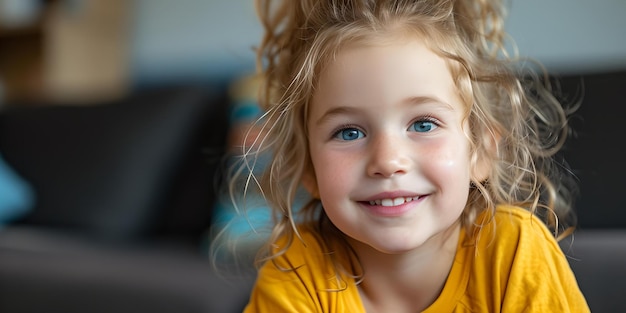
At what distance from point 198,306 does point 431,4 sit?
0.69 m

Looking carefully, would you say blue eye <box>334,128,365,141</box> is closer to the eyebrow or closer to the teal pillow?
the eyebrow

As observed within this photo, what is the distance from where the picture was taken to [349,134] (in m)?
0.89

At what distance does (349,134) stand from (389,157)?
0.24 ft

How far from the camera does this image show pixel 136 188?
81.1 inches

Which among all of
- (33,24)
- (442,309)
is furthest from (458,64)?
(33,24)

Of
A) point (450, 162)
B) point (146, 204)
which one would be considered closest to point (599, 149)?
point (450, 162)

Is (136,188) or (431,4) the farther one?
(136,188)

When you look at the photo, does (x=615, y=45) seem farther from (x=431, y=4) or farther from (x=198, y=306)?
(x=198, y=306)

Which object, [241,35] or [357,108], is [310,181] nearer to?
[357,108]

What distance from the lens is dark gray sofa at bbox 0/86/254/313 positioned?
182 centimetres

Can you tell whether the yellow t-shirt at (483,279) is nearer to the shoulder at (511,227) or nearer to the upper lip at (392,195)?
the shoulder at (511,227)

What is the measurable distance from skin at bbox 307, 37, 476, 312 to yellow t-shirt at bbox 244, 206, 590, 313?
10cm

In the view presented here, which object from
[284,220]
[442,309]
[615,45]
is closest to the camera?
[442,309]

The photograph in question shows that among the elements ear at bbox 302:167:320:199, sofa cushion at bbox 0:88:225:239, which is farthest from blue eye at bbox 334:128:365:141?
sofa cushion at bbox 0:88:225:239
